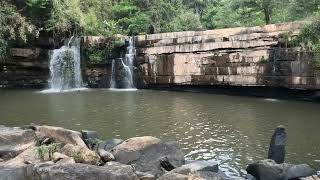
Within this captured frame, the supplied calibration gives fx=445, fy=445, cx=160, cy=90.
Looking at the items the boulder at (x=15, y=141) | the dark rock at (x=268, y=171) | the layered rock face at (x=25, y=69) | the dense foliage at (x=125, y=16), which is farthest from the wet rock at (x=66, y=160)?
the layered rock face at (x=25, y=69)

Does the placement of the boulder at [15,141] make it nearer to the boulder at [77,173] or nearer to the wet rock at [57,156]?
the wet rock at [57,156]

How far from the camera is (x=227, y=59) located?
21.1 metres

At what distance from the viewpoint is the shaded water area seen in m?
10.5

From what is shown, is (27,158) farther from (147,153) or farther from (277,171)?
(277,171)

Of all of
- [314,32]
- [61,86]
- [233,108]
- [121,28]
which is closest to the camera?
[233,108]

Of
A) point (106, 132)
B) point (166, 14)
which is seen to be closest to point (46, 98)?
point (106, 132)

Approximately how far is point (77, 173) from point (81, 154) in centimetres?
140

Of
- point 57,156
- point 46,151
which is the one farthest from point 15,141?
point 57,156

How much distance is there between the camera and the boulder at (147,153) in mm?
8234

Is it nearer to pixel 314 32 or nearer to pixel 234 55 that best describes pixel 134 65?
pixel 234 55

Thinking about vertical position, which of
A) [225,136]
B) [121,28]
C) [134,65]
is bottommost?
[225,136]

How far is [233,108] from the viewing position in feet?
54.6

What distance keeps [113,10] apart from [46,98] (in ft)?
43.7

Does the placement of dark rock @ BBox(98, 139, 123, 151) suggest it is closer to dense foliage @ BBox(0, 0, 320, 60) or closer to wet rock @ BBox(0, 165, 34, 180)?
wet rock @ BBox(0, 165, 34, 180)
